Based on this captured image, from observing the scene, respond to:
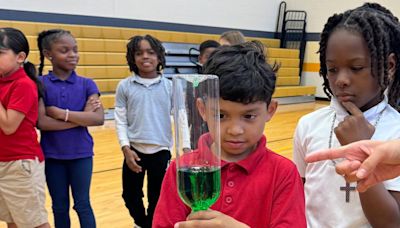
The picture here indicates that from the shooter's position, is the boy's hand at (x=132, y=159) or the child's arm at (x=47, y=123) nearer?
the child's arm at (x=47, y=123)

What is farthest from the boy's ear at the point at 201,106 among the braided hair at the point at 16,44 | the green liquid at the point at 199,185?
the braided hair at the point at 16,44

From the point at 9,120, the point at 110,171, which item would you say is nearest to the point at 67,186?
the point at 9,120

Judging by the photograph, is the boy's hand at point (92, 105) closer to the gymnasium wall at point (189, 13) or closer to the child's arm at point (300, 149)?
the child's arm at point (300, 149)

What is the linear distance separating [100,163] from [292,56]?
27.4ft

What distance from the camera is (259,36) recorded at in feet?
39.3

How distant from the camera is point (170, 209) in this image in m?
1.04

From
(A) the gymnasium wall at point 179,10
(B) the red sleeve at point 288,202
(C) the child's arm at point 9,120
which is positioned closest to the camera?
(B) the red sleeve at point 288,202

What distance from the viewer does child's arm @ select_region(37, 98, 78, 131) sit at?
2270 mm

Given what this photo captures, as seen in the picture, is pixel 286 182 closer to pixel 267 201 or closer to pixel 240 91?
pixel 267 201

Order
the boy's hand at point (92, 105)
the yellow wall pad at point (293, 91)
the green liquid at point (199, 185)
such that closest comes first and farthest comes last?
the green liquid at point (199, 185) → the boy's hand at point (92, 105) → the yellow wall pad at point (293, 91)

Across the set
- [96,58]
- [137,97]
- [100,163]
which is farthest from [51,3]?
[137,97]

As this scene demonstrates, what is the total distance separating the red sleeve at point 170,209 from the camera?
1.03 metres

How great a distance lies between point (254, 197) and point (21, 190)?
1.50 m

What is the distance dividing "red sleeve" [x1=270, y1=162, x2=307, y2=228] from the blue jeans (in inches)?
61.6
